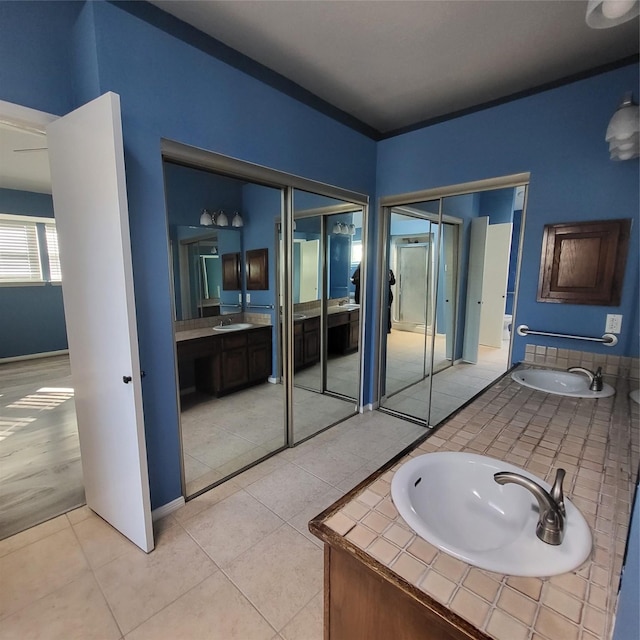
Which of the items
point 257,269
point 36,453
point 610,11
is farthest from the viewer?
point 257,269

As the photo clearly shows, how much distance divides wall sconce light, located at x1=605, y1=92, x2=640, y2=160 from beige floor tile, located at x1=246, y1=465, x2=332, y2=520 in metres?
2.64

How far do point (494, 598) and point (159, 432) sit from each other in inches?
71.1

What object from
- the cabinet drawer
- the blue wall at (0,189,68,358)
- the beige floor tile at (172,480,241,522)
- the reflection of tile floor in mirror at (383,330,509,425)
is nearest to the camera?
the beige floor tile at (172,480,241,522)

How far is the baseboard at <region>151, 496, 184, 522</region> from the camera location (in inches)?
77.7

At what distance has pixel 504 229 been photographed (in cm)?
504

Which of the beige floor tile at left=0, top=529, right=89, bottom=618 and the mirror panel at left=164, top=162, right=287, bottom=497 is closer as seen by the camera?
the beige floor tile at left=0, top=529, right=89, bottom=618

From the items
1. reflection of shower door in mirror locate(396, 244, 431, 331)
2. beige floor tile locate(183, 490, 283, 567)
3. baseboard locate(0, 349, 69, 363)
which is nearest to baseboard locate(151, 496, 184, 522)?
beige floor tile locate(183, 490, 283, 567)

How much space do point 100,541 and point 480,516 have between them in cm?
198

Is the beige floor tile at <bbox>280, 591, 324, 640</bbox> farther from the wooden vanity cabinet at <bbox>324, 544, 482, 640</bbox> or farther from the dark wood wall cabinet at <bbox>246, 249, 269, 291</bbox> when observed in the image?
the dark wood wall cabinet at <bbox>246, 249, 269, 291</bbox>

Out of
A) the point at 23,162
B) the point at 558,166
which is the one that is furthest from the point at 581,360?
the point at 23,162

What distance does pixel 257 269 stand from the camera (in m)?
3.71

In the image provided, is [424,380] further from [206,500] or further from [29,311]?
[29,311]

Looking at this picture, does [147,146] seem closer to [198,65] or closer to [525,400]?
[198,65]

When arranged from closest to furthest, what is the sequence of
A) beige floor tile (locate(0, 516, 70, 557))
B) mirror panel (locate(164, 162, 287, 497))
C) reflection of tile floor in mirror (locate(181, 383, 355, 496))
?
beige floor tile (locate(0, 516, 70, 557))
reflection of tile floor in mirror (locate(181, 383, 355, 496))
mirror panel (locate(164, 162, 287, 497))
